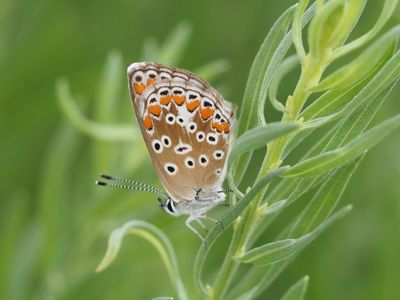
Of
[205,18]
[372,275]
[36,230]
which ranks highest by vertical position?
[205,18]

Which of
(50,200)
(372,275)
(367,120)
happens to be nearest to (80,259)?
(50,200)

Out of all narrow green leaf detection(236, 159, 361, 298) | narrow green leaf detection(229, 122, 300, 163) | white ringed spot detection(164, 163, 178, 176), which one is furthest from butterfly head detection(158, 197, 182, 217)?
narrow green leaf detection(229, 122, 300, 163)

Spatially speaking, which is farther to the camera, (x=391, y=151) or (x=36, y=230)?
(x=391, y=151)

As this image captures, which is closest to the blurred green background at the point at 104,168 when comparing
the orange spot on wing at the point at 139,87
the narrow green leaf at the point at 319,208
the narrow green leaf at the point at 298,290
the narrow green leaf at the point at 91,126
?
the narrow green leaf at the point at 91,126

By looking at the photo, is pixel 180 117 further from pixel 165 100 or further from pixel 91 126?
pixel 91 126

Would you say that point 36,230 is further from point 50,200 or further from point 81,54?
point 81,54

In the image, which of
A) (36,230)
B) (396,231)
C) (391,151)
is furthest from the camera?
(391,151)

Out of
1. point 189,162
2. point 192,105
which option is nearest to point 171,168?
point 189,162

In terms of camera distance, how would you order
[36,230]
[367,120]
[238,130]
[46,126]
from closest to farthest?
[367,120]
[238,130]
[36,230]
[46,126]
